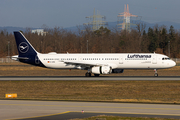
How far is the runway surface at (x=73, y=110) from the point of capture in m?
16.1

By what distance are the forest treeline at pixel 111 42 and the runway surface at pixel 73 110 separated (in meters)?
97.8

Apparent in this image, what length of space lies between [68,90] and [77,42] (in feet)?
347

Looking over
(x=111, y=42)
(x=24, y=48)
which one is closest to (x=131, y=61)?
(x=24, y=48)

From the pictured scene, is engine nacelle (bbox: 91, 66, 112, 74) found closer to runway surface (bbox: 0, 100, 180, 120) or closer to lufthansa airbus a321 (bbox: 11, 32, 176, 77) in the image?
lufthansa airbus a321 (bbox: 11, 32, 176, 77)

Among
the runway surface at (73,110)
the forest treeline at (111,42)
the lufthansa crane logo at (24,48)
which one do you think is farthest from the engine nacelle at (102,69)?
the forest treeline at (111,42)

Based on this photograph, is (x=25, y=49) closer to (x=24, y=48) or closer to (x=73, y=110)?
(x=24, y=48)

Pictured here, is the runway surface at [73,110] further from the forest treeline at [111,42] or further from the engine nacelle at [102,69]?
the forest treeline at [111,42]

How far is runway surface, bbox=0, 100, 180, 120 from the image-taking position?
16062 millimetres

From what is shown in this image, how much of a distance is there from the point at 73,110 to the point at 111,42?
371ft

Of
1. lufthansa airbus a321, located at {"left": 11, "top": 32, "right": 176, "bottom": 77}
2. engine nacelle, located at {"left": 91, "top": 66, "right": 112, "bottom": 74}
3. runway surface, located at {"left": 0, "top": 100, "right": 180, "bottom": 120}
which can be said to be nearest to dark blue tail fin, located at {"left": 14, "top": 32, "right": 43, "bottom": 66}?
lufthansa airbus a321, located at {"left": 11, "top": 32, "right": 176, "bottom": 77}

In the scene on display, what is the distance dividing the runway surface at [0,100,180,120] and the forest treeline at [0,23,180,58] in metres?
97.8

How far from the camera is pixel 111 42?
12988 centimetres

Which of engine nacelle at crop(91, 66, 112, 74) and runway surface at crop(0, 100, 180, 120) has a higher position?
engine nacelle at crop(91, 66, 112, 74)

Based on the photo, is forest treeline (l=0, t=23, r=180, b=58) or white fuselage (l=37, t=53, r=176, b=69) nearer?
white fuselage (l=37, t=53, r=176, b=69)
